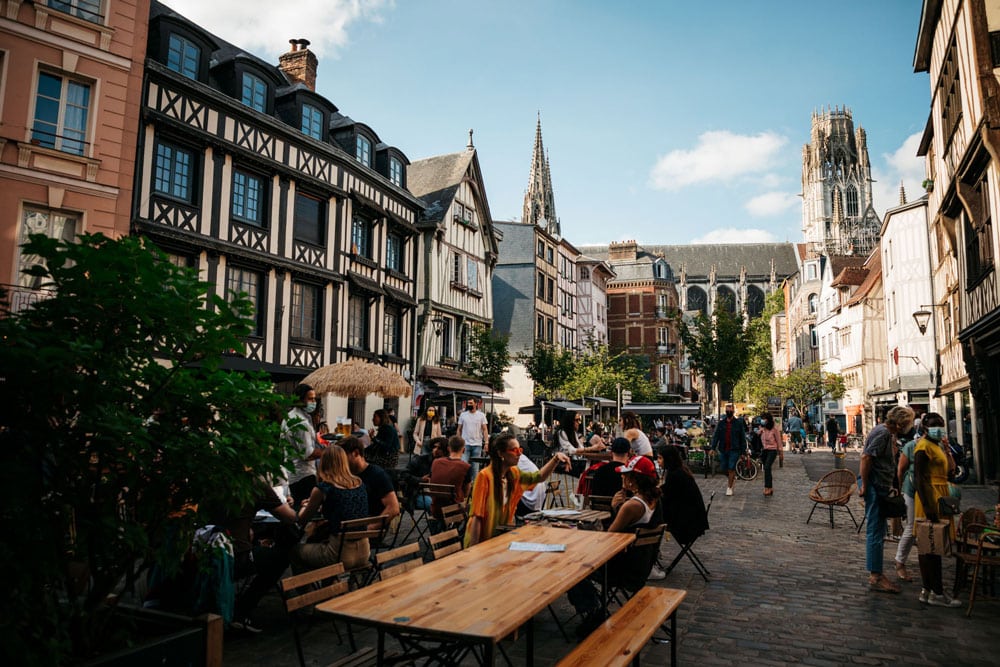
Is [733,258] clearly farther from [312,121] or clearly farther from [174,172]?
[174,172]

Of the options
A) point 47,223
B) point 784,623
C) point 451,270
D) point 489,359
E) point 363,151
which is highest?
point 363,151

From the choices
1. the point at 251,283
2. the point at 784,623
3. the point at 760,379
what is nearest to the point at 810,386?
the point at 760,379

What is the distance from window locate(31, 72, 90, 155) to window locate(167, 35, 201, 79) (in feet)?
8.53

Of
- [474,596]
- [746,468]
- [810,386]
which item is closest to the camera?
[474,596]

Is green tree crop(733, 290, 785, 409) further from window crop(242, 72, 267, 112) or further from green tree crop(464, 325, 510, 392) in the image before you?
window crop(242, 72, 267, 112)

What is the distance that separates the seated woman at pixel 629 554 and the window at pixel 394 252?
18.2m

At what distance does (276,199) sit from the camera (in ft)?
59.6

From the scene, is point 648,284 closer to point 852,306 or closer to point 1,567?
point 852,306

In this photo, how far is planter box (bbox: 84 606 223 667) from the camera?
273 centimetres

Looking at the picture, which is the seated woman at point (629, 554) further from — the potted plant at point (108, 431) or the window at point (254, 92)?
the window at point (254, 92)

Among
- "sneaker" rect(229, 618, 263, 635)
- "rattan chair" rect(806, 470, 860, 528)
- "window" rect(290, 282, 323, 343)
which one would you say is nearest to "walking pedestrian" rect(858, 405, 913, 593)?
"rattan chair" rect(806, 470, 860, 528)

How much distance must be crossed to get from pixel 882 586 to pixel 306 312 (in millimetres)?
15763

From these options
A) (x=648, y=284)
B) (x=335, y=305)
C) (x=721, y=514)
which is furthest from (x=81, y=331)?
(x=648, y=284)

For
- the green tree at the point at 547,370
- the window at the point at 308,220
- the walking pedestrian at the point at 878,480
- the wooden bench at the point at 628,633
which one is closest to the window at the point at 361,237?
the window at the point at 308,220
